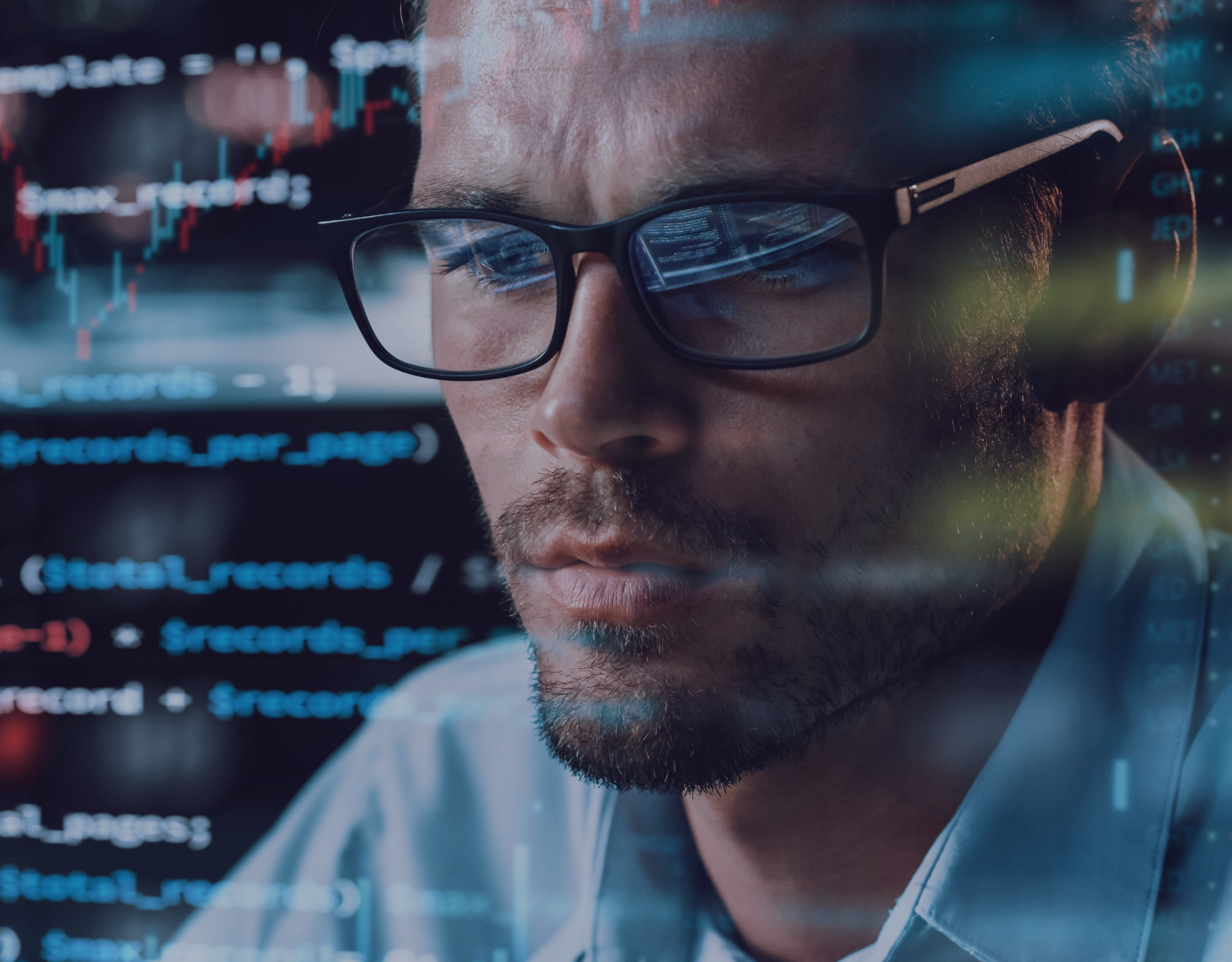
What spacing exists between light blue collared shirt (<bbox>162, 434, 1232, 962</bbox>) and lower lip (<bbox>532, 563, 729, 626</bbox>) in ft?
0.49

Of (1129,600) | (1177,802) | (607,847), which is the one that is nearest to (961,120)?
(1129,600)

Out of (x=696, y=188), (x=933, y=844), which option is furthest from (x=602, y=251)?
(x=933, y=844)

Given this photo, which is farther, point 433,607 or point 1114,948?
point 433,607

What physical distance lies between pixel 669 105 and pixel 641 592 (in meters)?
0.27

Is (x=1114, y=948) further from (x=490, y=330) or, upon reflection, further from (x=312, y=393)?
(x=312, y=393)

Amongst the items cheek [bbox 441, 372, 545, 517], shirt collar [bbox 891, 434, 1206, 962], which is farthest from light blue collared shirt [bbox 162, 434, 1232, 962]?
cheek [bbox 441, 372, 545, 517]

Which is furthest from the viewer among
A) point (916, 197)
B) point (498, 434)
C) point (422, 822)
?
point (422, 822)

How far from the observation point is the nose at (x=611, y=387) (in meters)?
0.47

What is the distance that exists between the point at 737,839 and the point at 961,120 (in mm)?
500

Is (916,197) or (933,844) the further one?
(933,844)

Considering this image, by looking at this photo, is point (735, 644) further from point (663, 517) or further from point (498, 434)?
point (498, 434)

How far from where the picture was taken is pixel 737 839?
2.04 ft

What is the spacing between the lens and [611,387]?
47 centimetres

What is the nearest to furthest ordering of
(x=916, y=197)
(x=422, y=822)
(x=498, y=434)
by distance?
(x=916, y=197), (x=498, y=434), (x=422, y=822)
